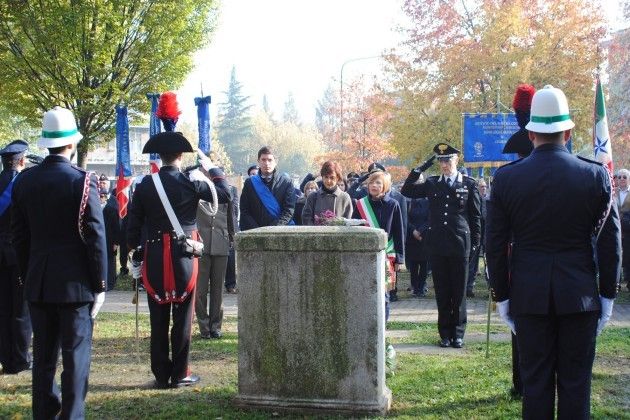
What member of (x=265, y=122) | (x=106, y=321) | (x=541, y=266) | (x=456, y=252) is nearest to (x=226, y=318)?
(x=106, y=321)

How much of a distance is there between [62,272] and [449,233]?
4885mm

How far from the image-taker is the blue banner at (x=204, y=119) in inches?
444

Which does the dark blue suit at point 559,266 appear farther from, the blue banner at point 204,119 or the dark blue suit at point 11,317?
the blue banner at point 204,119

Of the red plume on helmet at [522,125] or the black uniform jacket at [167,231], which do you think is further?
the black uniform jacket at [167,231]

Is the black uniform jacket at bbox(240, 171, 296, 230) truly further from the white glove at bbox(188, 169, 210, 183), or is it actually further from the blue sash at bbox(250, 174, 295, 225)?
the white glove at bbox(188, 169, 210, 183)

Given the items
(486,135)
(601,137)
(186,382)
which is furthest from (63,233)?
(486,135)

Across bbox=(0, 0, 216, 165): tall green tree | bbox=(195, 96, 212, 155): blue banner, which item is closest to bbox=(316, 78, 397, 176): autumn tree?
bbox=(0, 0, 216, 165): tall green tree

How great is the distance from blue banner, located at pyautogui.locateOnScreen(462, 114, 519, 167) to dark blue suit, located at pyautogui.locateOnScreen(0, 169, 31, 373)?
15.3 m

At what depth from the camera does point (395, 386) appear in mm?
6883

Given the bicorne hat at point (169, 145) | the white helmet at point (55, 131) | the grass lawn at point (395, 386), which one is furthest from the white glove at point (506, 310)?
the white helmet at point (55, 131)

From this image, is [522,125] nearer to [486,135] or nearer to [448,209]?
[448,209]

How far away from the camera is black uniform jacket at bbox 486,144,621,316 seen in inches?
186

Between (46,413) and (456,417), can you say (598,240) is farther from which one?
(46,413)

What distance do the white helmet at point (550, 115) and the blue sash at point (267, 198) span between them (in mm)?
5659
